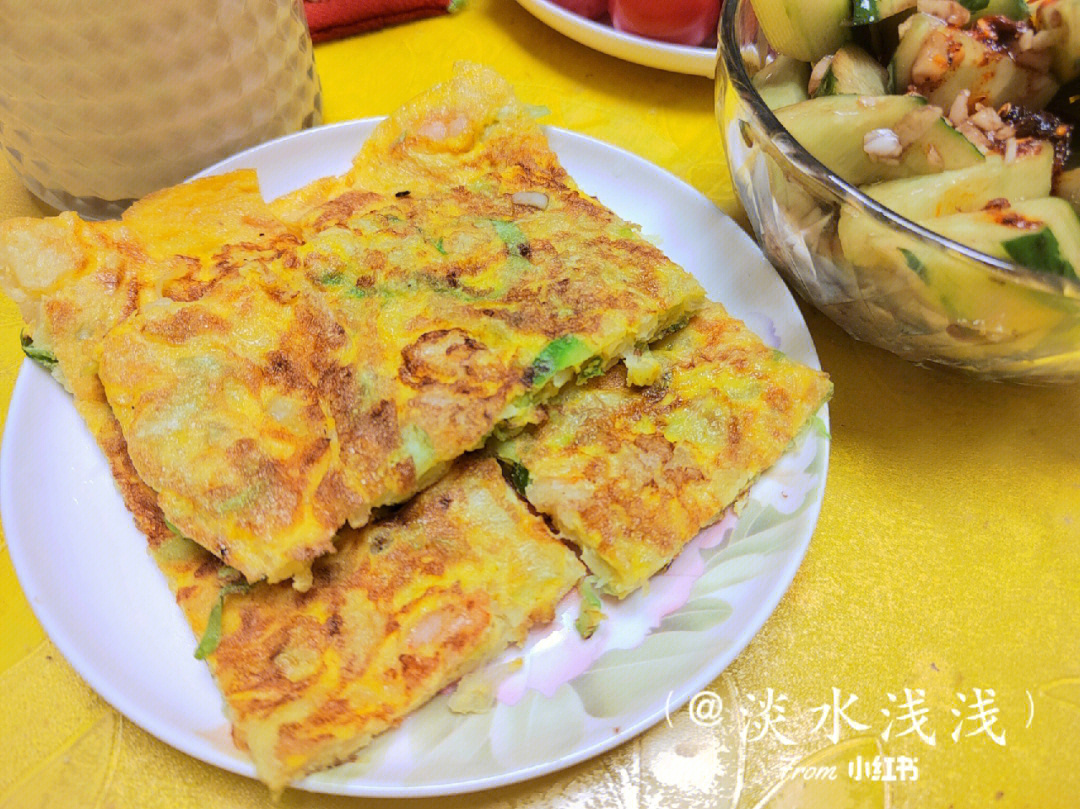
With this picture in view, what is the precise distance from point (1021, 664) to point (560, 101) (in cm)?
229

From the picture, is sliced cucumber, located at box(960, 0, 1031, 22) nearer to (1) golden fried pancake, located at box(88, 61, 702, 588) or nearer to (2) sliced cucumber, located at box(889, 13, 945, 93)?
(2) sliced cucumber, located at box(889, 13, 945, 93)

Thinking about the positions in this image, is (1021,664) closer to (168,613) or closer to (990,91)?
(990,91)

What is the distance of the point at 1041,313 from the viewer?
1.57 m

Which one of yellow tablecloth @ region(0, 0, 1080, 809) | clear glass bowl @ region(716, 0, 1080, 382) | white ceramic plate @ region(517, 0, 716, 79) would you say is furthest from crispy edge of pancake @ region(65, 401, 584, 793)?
white ceramic plate @ region(517, 0, 716, 79)

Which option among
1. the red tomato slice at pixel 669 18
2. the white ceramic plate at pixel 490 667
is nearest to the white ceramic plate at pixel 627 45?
the red tomato slice at pixel 669 18

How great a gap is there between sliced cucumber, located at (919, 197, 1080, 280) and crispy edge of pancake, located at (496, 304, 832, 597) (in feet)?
1.41

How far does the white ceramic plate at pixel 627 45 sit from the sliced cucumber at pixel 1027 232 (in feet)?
4.44

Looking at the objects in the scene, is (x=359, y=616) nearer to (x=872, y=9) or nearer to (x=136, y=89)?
(x=136, y=89)

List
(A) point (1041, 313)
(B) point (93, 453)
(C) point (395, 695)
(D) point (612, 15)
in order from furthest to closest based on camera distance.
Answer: (D) point (612, 15) < (B) point (93, 453) < (A) point (1041, 313) < (C) point (395, 695)

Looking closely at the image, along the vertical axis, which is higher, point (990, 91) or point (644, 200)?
point (990, 91)

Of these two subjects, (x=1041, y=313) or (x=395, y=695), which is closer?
(x=395, y=695)

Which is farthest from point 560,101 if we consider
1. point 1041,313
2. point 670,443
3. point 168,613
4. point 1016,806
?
point 1016,806

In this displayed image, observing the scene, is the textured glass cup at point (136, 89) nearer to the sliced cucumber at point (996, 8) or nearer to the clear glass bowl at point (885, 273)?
the clear glass bowl at point (885, 273)

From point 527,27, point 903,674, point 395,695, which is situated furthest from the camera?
point 527,27
